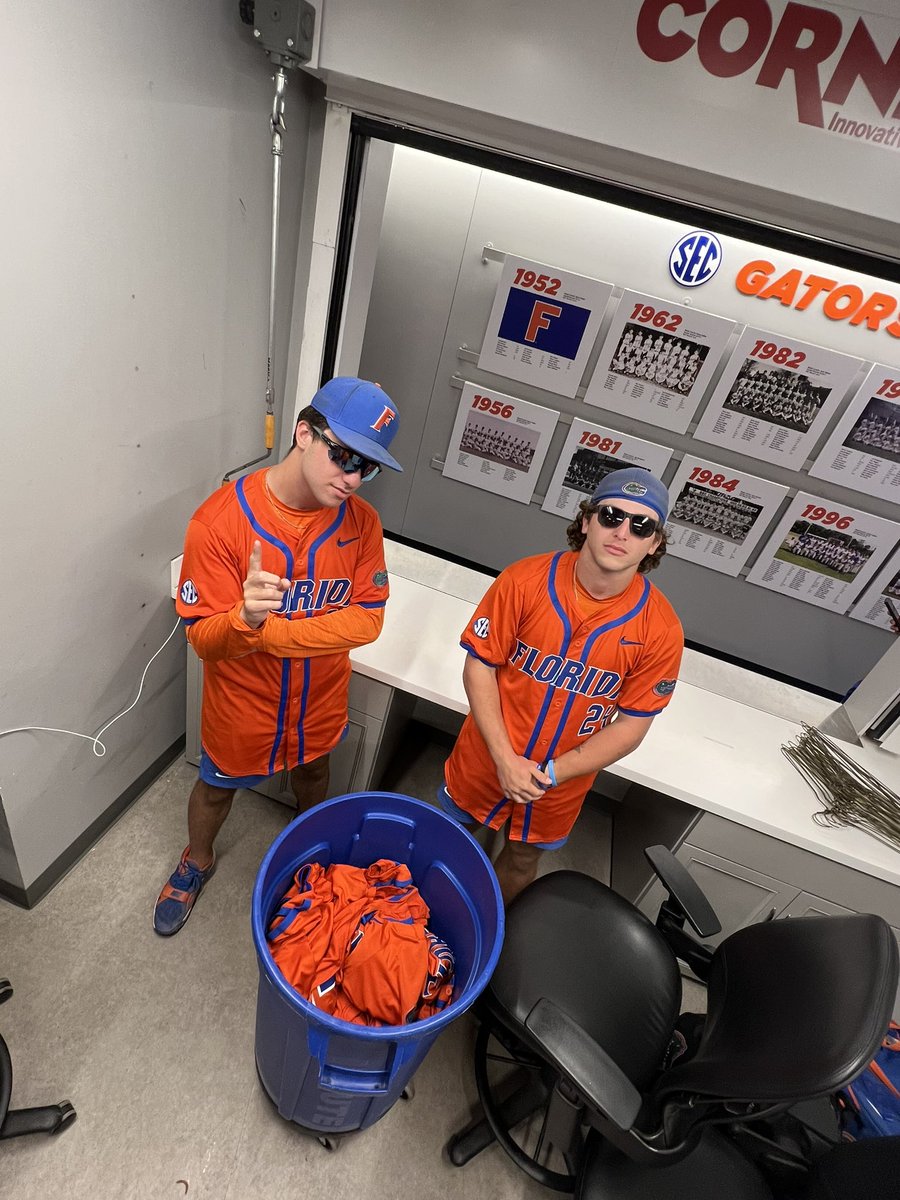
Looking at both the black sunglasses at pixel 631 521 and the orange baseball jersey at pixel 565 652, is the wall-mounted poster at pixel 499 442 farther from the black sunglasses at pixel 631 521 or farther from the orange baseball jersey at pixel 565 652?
the black sunglasses at pixel 631 521

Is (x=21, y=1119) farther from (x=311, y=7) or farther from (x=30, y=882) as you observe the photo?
(x=311, y=7)

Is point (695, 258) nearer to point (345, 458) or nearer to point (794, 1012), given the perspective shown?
point (345, 458)

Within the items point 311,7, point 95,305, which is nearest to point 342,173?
point 311,7

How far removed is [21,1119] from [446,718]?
1775 millimetres

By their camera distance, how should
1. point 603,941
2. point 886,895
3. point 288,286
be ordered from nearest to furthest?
point 603,941 < point 886,895 < point 288,286

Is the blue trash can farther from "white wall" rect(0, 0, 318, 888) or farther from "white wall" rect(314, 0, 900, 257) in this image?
"white wall" rect(314, 0, 900, 257)

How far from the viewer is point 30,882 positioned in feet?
5.53

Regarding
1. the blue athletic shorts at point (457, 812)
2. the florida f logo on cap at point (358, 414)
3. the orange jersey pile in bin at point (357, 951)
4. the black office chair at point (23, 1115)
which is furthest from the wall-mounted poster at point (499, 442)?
the black office chair at point (23, 1115)

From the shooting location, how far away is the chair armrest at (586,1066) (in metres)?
0.96

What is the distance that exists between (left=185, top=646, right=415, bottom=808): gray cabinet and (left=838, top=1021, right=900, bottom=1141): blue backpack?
1577 mm

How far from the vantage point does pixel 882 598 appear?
2.41 meters

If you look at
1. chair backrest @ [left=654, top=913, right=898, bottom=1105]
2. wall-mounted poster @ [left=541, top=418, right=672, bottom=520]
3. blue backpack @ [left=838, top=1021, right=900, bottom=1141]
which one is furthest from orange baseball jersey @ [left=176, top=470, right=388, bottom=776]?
blue backpack @ [left=838, top=1021, right=900, bottom=1141]

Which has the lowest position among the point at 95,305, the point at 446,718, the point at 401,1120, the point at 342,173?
the point at 401,1120

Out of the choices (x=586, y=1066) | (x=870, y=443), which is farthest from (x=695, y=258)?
(x=586, y=1066)
